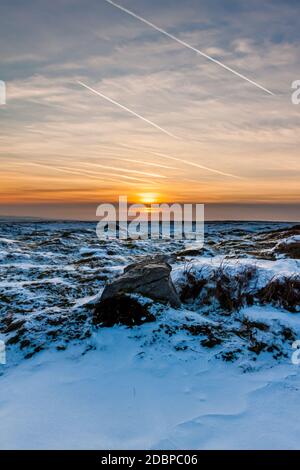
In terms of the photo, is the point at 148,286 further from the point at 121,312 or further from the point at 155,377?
the point at 155,377

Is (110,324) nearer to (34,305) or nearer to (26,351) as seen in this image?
(26,351)

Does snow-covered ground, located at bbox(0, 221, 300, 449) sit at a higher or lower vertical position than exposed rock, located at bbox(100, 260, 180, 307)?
lower

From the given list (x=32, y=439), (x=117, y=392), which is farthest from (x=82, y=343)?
(x=32, y=439)

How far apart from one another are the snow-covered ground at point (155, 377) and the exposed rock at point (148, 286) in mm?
400

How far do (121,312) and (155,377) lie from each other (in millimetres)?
2091

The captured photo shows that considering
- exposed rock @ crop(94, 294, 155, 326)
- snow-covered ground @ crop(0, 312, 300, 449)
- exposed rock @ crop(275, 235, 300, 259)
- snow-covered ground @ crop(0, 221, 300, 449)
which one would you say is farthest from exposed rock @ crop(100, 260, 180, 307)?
exposed rock @ crop(275, 235, 300, 259)

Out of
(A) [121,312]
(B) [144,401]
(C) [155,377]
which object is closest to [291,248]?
(A) [121,312]

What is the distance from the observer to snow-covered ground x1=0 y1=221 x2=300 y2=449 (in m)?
4.37

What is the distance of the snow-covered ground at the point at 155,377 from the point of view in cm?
437

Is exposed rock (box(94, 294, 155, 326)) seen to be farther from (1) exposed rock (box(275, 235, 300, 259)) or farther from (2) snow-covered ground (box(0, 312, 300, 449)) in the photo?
(1) exposed rock (box(275, 235, 300, 259))

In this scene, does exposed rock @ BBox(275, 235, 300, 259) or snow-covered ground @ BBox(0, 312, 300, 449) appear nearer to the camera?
snow-covered ground @ BBox(0, 312, 300, 449)

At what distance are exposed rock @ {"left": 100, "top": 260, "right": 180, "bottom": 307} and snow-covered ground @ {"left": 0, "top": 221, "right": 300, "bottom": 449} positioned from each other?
40 cm

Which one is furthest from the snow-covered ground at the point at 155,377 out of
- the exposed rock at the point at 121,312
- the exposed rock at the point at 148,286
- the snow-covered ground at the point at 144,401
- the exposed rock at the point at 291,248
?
the exposed rock at the point at 291,248
